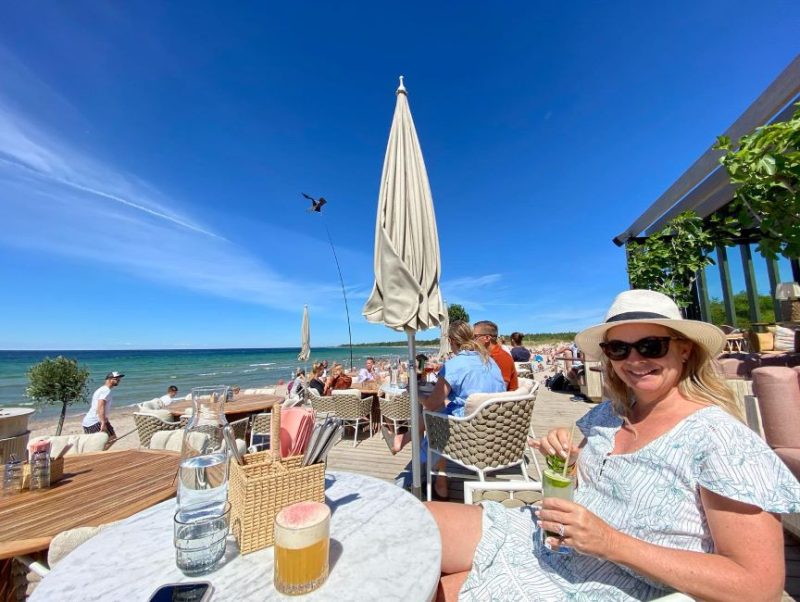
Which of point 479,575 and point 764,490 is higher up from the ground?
point 764,490

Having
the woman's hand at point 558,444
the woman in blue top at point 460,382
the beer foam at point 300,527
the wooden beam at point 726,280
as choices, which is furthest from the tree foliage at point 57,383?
the wooden beam at point 726,280

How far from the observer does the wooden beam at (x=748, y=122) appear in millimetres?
4629

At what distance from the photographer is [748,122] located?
219 inches

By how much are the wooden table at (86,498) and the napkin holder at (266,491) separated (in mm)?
854

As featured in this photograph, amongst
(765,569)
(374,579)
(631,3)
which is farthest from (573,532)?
(631,3)

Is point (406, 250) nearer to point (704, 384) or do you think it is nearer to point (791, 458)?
point (704, 384)

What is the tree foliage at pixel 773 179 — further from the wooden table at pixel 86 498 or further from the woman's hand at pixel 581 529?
the wooden table at pixel 86 498

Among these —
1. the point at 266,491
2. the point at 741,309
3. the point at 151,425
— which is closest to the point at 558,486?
the point at 266,491

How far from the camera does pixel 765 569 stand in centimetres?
73

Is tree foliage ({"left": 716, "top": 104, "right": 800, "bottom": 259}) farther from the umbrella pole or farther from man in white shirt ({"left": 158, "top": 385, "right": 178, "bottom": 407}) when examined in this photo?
man in white shirt ({"left": 158, "top": 385, "right": 178, "bottom": 407})

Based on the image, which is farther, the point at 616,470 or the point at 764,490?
the point at 616,470

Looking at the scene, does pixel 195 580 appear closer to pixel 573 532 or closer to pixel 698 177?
pixel 573 532

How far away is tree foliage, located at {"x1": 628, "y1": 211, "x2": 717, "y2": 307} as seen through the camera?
568cm

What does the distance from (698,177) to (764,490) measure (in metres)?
8.99
